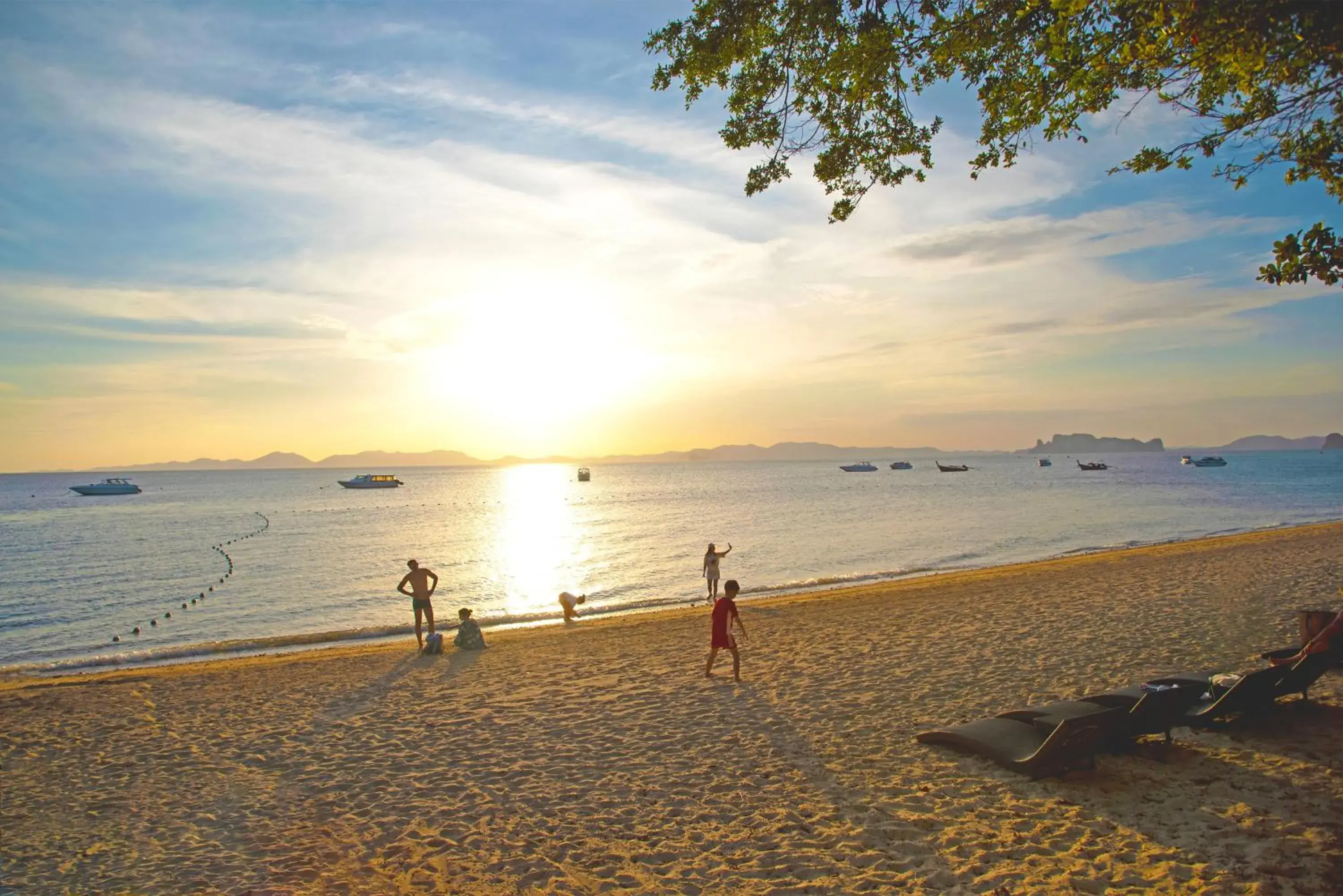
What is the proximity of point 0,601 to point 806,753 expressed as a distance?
32.0m

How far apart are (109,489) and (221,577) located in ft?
407

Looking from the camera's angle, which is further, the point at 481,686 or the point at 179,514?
the point at 179,514

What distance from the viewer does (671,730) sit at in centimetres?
941

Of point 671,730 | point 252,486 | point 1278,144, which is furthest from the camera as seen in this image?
point 252,486

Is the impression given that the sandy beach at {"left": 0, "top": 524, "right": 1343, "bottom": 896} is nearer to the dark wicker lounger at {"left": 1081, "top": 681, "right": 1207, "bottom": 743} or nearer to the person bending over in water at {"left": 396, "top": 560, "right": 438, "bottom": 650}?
the dark wicker lounger at {"left": 1081, "top": 681, "right": 1207, "bottom": 743}

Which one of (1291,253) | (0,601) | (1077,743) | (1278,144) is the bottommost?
(0,601)

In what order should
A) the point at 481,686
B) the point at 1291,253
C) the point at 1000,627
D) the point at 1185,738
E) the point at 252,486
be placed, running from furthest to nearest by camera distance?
the point at 252,486 < the point at 1000,627 < the point at 481,686 < the point at 1185,738 < the point at 1291,253

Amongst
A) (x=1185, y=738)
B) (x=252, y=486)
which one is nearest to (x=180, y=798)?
(x=1185, y=738)

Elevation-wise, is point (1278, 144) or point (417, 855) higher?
point (1278, 144)

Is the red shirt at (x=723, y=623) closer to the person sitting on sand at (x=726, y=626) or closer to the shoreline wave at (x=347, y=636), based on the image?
the person sitting on sand at (x=726, y=626)

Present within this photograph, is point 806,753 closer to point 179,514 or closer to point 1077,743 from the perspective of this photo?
point 1077,743

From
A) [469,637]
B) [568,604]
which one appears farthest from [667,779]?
[568,604]

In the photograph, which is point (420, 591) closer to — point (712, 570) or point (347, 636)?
point (347, 636)

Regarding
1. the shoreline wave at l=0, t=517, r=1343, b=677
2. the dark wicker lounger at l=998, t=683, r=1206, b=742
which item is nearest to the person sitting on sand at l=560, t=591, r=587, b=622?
the shoreline wave at l=0, t=517, r=1343, b=677
